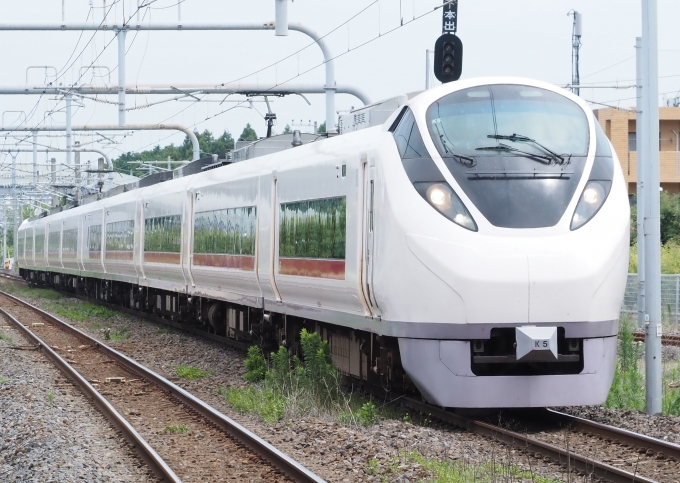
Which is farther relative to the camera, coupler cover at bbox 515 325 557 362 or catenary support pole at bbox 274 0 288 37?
catenary support pole at bbox 274 0 288 37

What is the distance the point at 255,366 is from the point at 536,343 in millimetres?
5937

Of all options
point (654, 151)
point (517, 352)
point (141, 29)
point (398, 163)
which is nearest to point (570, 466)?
point (517, 352)

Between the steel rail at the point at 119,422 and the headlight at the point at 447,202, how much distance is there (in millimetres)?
3143

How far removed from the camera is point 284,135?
59.2 ft

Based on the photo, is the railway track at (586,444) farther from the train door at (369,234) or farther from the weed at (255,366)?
the weed at (255,366)

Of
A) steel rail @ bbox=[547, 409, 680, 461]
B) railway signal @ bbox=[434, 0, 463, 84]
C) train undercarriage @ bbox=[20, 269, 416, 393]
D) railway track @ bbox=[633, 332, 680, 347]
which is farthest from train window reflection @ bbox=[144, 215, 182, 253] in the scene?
steel rail @ bbox=[547, 409, 680, 461]

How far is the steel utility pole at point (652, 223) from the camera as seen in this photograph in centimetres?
1102

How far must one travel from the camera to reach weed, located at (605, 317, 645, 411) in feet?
38.7

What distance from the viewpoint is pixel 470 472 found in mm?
8039

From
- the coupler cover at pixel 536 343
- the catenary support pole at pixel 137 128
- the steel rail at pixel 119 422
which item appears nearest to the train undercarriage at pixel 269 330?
the coupler cover at pixel 536 343

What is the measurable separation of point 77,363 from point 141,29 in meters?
7.29

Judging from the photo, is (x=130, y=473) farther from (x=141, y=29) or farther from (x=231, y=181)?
(x=141, y=29)

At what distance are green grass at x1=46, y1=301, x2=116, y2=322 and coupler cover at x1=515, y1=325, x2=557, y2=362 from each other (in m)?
20.5

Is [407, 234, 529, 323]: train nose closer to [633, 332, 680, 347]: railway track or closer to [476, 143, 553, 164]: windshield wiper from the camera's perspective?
[476, 143, 553, 164]: windshield wiper
